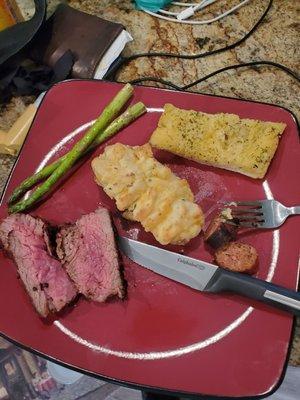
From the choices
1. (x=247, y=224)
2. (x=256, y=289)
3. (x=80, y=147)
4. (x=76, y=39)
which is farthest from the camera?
(x=76, y=39)

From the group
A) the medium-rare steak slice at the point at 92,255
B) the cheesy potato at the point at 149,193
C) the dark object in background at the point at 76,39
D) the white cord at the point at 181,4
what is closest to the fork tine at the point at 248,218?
the cheesy potato at the point at 149,193

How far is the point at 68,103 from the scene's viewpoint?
1.62 meters

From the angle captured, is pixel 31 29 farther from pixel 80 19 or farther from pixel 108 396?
pixel 108 396

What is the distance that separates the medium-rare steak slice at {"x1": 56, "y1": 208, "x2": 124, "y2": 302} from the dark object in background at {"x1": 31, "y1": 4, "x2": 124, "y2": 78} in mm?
607

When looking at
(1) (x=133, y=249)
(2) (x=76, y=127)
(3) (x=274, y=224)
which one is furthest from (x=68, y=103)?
(3) (x=274, y=224)

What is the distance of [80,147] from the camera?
1.50 meters

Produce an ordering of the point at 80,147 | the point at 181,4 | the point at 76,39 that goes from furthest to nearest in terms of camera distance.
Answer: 1. the point at 181,4
2. the point at 76,39
3. the point at 80,147

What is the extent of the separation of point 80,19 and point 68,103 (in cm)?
41

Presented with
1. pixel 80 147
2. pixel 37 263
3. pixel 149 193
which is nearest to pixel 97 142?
pixel 80 147

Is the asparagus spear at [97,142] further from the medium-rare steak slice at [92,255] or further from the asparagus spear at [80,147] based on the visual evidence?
the medium-rare steak slice at [92,255]

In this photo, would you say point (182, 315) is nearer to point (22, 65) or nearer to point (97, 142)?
point (97, 142)

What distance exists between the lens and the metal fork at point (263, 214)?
Answer: 4.37 ft

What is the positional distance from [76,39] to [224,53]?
0.55 m

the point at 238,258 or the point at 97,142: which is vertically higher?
the point at 97,142
